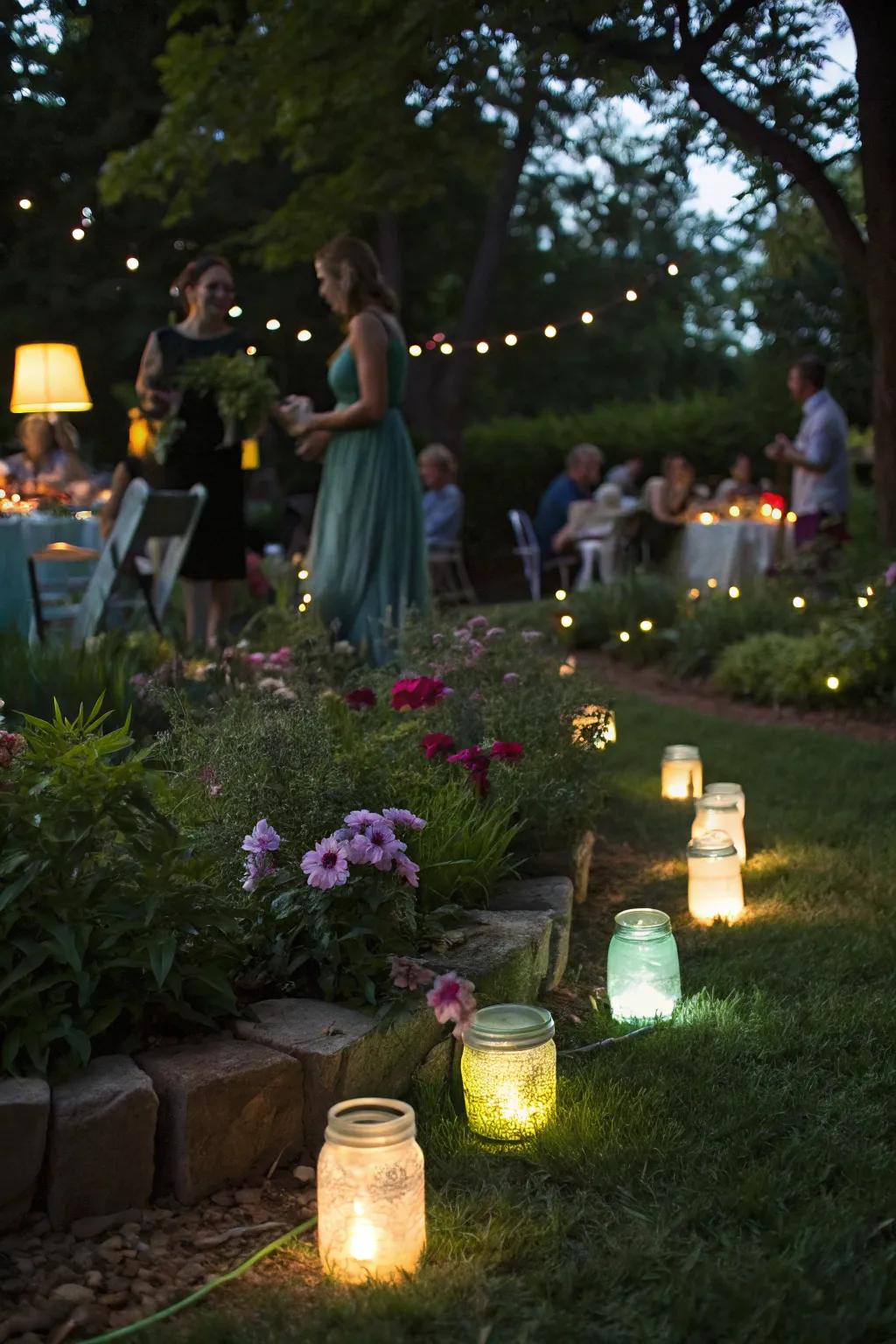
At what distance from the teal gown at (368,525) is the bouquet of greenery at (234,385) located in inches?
18.3

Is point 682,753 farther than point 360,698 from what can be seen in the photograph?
Yes

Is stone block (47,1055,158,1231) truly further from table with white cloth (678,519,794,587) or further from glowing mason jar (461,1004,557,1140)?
table with white cloth (678,519,794,587)

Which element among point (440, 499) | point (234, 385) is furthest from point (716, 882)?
point (440, 499)

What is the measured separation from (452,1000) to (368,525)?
361 cm

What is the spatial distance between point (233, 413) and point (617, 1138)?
4.40 metres

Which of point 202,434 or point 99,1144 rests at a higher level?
point 202,434

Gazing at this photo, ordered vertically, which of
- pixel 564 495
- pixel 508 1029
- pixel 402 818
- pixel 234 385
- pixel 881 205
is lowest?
pixel 508 1029

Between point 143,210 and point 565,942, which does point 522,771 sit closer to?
point 565,942

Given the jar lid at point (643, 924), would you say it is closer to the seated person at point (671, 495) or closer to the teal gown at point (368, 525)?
the teal gown at point (368, 525)

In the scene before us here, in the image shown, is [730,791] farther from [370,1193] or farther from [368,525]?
[370,1193]

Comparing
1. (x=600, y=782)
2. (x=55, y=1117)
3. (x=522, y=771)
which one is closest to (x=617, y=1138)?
(x=55, y=1117)

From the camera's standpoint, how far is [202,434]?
21.2 feet

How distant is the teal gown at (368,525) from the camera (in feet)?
18.7

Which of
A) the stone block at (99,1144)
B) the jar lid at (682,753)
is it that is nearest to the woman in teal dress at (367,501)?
the jar lid at (682,753)
